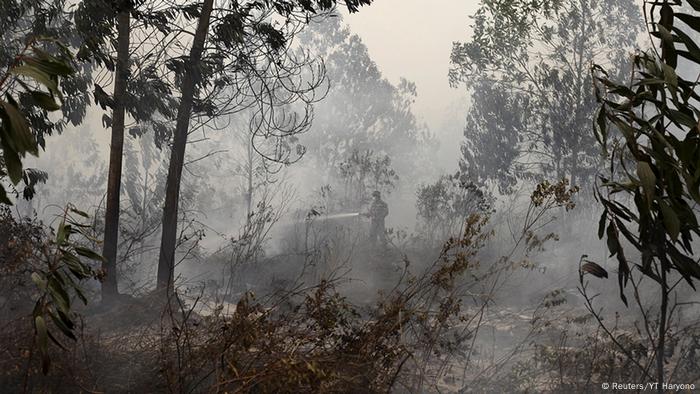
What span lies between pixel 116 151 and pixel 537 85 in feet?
40.7

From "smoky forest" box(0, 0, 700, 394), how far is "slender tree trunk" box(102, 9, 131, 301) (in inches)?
1.1

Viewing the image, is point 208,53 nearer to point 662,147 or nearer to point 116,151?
point 116,151

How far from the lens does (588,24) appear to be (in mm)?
19438

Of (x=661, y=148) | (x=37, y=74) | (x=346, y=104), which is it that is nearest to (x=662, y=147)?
(x=661, y=148)

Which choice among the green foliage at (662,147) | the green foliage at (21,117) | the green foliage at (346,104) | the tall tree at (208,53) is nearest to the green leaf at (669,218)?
the green foliage at (662,147)

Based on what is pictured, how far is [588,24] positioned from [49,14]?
1521 cm

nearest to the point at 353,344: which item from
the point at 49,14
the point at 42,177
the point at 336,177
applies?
the point at 49,14

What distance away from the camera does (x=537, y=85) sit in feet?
60.6

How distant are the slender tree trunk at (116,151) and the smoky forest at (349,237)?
29mm

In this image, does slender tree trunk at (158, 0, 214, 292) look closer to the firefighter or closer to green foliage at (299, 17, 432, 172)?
the firefighter

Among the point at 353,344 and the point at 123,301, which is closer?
the point at 353,344

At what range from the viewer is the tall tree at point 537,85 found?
17.7 meters

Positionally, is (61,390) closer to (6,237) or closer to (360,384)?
(360,384)

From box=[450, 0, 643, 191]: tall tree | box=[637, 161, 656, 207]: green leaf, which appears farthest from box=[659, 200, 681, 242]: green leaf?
box=[450, 0, 643, 191]: tall tree
